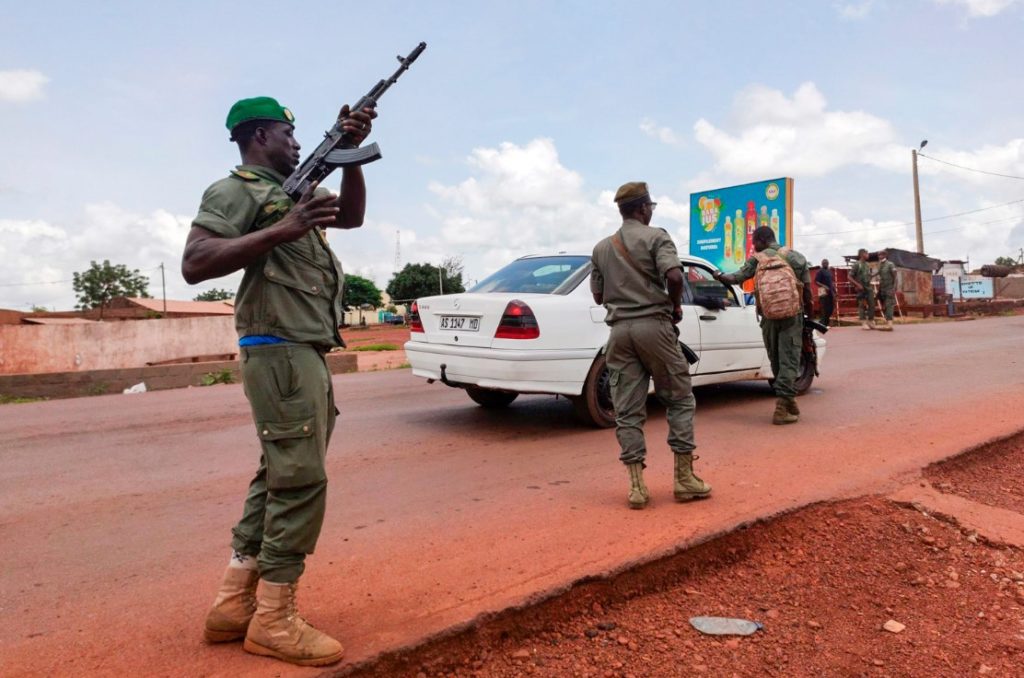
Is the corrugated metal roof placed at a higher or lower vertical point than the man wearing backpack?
higher

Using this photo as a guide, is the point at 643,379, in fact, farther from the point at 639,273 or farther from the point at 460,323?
the point at 460,323

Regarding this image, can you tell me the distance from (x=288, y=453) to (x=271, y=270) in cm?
56

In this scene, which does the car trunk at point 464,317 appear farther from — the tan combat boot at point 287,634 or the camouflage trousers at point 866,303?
the camouflage trousers at point 866,303

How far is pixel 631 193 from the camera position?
4.08 meters

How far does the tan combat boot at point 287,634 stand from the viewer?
7.53 ft

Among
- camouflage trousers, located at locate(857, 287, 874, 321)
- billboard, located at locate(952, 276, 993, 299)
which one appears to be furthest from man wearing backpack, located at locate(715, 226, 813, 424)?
billboard, located at locate(952, 276, 993, 299)

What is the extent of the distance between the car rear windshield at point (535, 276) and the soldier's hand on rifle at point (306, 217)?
3.95m

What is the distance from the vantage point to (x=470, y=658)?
8.30ft

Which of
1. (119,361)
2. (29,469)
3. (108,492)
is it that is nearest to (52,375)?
(119,361)

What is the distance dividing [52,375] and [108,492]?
8065 millimetres

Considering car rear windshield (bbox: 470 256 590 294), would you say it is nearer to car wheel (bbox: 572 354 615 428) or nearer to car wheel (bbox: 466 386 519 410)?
car wheel (bbox: 572 354 615 428)

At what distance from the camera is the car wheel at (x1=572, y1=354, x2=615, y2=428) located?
6.01m

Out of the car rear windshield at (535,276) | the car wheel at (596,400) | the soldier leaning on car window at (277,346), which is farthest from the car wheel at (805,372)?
the soldier leaning on car window at (277,346)

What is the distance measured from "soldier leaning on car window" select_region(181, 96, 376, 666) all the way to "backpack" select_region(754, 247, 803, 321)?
443 centimetres
